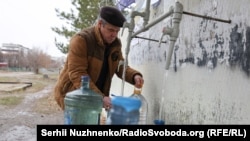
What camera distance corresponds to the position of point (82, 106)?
1.02 metres

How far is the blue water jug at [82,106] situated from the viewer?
0.98m

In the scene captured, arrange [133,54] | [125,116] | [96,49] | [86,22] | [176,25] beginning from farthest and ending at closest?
[86,22] < [133,54] < [96,49] < [176,25] < [125,116]

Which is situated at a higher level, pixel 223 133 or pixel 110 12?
pixel 110 12

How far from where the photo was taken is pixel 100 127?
757 mm

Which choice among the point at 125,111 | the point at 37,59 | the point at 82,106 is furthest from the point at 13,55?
the point at 125,111

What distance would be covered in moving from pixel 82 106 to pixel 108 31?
2.27ft

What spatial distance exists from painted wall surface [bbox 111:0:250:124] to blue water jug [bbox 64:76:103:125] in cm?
33

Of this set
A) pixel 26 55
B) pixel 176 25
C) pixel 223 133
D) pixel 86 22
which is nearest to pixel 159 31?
pixel 176 25

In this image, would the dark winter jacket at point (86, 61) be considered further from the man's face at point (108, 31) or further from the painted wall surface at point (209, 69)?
the painted wall surface at point (209, 69)

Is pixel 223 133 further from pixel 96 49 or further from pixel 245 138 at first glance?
pixel 96 49

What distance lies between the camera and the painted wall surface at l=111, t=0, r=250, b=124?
94cm

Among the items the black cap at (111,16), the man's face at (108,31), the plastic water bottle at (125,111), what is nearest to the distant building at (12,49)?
the man's face at (108,31)

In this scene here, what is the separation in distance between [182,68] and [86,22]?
33.6ft

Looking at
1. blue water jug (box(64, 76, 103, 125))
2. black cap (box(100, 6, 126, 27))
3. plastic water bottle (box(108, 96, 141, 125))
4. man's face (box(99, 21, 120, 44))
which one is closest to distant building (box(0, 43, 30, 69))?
man's face (box(99, 21, 120, 44))
